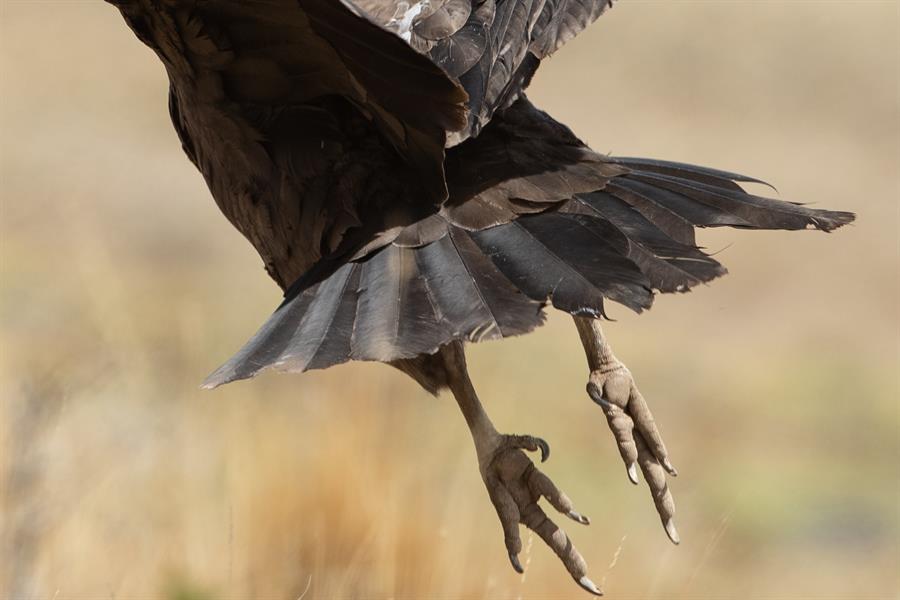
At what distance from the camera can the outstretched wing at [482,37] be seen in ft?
9.41

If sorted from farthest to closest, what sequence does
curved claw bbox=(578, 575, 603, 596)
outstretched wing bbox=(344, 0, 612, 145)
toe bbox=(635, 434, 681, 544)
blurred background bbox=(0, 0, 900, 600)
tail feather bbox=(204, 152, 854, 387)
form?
blurred background bbox=(0, 0, 900, 600)
toe bbox=(635, 434, 681, 544)
curved claw bbox=(578, 575, 603, 596)
outstretched wing bbox=(344, 0, 612, 145)
tail feather bbox=(204, 152, 854, 387)

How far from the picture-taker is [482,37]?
114 inches

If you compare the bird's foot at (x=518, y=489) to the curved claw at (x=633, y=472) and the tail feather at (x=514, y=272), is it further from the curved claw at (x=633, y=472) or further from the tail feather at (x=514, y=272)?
the tail feather at (x=514, y=272)

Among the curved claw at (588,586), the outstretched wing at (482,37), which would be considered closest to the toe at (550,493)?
the curved claw at (588,586)

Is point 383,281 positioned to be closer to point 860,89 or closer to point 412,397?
point 412,397

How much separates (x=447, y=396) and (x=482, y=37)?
2.63 meters

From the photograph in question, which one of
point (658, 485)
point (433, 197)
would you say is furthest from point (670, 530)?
point (433, 197)

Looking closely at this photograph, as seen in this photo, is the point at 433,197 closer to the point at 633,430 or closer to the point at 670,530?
the point at 633,430

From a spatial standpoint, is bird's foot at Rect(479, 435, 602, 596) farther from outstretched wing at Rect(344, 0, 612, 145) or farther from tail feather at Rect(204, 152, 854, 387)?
outstretched wing at Rect(344, 0, 612, 145)

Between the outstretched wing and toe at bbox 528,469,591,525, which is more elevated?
the outstretched wing

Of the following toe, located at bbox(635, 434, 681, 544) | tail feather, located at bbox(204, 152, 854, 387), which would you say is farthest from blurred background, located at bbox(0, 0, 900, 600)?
tail feather, located at bbox(204, 152, 854, 387)

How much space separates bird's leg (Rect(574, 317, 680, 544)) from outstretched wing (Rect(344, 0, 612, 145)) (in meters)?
0.61

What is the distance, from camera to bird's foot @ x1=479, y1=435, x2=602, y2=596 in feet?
10.4

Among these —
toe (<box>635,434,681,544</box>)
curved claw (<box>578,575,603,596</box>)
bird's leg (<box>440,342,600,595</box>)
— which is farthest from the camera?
toe (<box>635,434,681,544</box>)
